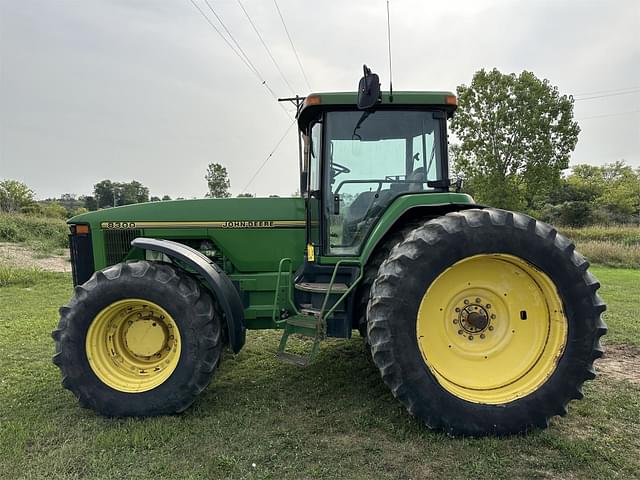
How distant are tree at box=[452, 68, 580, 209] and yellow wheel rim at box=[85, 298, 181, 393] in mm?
19102

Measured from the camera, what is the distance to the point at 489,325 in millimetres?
2877

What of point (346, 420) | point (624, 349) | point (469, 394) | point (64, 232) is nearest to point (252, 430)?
point (346, 420)

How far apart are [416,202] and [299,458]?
6.05 ft

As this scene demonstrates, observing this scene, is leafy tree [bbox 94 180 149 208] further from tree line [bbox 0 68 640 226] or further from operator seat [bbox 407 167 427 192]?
operator seat [bbox 407 167 427 192]

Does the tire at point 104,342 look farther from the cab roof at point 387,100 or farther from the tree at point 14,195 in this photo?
the tree at point 14,195

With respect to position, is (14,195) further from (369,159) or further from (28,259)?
(369,159)

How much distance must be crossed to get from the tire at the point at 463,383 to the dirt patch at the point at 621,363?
4.80ft

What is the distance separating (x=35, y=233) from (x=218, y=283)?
1603cm

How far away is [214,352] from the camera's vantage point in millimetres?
2924

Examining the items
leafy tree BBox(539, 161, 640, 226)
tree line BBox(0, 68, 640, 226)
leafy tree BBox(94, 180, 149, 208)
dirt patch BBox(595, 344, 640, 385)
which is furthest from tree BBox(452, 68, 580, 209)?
leafy tree BBox(94, 180, 149, 208)

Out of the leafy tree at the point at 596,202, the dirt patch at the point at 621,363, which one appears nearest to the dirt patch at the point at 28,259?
the dirt patch at the point at 621,363

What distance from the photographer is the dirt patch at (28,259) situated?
38.7ft

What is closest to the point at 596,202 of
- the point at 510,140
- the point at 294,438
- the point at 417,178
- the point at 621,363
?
the point at 510,140

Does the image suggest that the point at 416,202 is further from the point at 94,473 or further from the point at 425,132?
the point at 94,473
